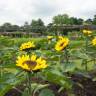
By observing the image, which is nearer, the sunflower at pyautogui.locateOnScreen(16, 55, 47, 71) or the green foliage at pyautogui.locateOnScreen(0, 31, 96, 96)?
the sunflower at pyautogui.locateOnScreen(16, 55, 47, 71)

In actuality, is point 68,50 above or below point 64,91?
above

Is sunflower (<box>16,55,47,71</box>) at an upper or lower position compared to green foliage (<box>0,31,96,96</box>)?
upper

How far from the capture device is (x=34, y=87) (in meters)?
2.55

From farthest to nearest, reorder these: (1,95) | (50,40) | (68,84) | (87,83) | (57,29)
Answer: (57,29) < (50,40) < (87,83) < (68,84) < (1,95)

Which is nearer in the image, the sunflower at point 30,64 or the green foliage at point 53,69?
the sunflower at point 30,64

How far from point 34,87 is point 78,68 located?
0.63m

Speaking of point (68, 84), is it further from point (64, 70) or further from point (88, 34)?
point (88, 34)

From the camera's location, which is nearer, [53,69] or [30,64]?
[30,64]

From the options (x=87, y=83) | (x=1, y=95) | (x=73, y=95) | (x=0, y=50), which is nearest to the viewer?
(x=1, y=95)

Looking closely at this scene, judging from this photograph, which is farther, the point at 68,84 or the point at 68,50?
the point at 68,50

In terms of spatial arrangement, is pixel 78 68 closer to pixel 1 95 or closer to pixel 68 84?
pixel 68 84

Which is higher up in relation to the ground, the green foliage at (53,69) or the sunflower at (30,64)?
the sunflower at (30,64)

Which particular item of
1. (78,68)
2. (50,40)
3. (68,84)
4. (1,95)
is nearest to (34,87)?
(68,84)

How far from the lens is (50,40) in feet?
15.5
